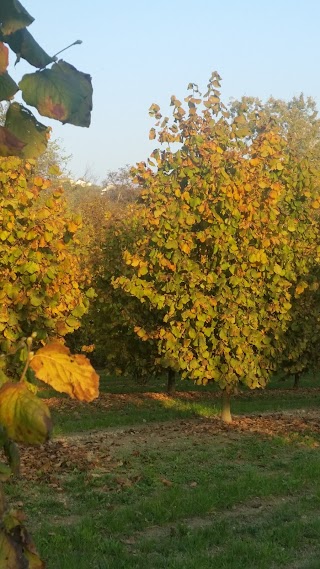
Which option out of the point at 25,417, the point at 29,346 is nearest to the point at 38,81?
the point at 29,346

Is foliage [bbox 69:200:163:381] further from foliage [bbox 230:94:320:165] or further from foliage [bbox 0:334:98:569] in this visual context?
foliage [bbox 230:94:320:165]

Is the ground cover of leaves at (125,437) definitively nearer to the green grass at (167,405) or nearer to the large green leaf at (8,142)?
the green grass at (167,405)

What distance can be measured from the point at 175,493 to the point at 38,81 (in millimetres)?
6839

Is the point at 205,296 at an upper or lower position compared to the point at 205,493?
upper

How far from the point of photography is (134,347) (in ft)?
61.3

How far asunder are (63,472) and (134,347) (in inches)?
378

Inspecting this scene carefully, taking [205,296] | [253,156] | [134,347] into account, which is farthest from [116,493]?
[134,347]

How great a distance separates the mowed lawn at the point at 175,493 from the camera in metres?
6.06

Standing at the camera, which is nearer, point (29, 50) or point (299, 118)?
point (29, 50)

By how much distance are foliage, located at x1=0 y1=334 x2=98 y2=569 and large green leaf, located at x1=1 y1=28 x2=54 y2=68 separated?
1.81 feet

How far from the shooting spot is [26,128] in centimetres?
162

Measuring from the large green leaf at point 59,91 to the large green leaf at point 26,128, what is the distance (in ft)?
0.49

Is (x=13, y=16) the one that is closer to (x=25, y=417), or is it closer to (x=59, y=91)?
(x=59, y=91)

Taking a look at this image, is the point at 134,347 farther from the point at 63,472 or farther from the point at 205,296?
the point at 63,472
